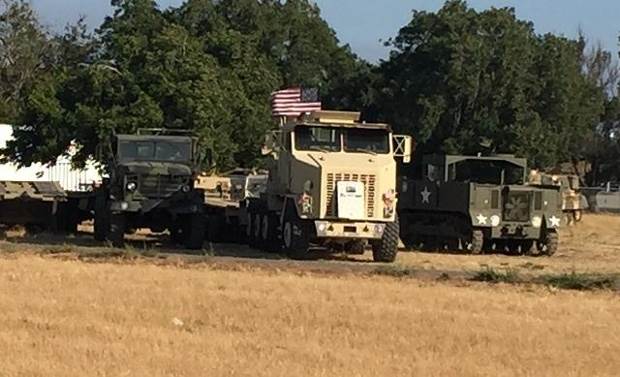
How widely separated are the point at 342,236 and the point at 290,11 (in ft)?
194

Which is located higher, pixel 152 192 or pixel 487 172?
pixel 487 172

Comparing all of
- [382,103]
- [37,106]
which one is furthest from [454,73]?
[37,106]

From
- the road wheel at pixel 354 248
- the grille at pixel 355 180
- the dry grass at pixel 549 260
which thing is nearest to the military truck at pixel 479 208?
the dry grass at pixel 549 260

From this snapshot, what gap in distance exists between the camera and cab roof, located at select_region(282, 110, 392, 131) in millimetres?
26078

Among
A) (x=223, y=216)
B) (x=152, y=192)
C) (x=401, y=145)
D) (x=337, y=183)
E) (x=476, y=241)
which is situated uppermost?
(x=401, y=145)

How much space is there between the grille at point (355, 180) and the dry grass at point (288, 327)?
4.92 metres

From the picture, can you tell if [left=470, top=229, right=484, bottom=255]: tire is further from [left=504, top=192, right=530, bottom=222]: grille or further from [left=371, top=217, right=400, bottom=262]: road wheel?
[left=371, top=217, right=400, bottom=262]: road wheel

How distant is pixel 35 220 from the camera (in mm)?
33156

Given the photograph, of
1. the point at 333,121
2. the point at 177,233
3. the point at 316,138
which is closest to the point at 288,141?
the point at 316,138

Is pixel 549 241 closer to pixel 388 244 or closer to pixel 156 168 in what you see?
pixel 388 244

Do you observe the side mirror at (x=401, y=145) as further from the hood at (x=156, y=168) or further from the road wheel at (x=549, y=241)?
the road wheel at (x=549, y=241)

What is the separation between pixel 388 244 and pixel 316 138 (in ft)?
8.60

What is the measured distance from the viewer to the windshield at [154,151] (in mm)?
29359

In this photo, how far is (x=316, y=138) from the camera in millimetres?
26219
